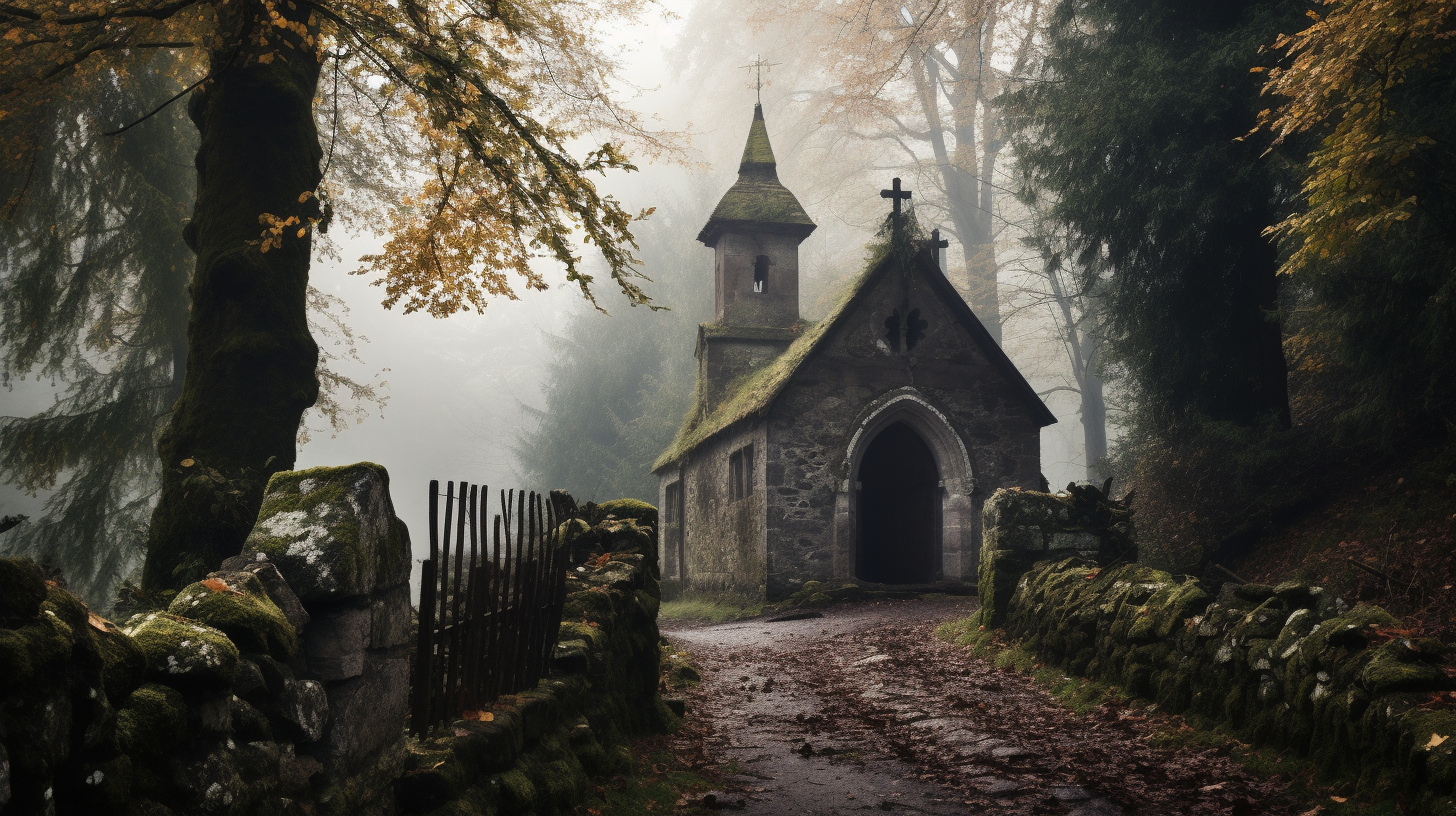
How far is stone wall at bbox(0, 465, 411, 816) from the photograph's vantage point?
2236 millimetres

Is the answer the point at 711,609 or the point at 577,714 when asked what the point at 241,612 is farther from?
the point at 711,609

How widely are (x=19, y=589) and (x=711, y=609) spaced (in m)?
20.4

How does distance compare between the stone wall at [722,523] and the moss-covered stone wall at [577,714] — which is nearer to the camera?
the moss-covered stone wall at [577,714]

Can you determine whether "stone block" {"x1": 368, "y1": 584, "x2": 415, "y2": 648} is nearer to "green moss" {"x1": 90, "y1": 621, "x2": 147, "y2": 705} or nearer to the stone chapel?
"green moss" {"x1": 90, "y1": 621, "x2": 147, "y2": 705}

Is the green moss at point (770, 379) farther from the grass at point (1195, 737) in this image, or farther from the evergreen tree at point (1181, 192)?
the grass at point (1195, 737)

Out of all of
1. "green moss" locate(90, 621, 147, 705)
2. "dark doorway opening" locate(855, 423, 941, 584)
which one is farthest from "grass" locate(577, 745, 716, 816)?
"dark doorway opening" locate(855, 423, 941, 584)

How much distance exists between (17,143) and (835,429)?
47.9 feet

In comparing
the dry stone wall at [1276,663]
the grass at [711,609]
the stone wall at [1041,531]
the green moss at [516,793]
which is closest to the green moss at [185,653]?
the green moss at [516,793]

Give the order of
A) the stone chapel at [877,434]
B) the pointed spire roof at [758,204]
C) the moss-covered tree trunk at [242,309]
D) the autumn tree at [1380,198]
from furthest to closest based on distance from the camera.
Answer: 1. the pointed spire roof at [758,204]
2. the stone chapel at [877,434]
3. the autumn tree at [1380,198]
4. the moss-covered tree trunk at [242,309]

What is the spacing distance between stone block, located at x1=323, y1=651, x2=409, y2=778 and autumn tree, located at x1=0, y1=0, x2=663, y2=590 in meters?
3.34

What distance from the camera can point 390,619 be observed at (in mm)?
4031

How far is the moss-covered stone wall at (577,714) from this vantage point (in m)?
4.31

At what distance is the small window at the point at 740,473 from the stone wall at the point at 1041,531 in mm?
9717

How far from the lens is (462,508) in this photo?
15.4 feet
